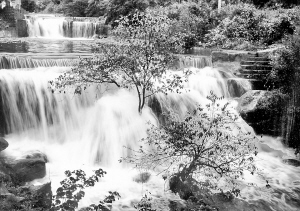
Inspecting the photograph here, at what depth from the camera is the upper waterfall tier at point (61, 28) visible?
70.4ft

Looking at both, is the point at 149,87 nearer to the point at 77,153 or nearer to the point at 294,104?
the point at 77,153

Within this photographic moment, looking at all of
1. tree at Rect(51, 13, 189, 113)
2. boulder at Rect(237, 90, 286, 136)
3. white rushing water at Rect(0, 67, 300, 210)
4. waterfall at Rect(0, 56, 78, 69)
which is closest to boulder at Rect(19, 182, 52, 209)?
white rushing water at Rect(0, 67, 300, 210)

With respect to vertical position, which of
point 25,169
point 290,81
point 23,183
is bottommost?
point 23,183

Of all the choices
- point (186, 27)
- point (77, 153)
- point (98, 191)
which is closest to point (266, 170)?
point (98, 191)

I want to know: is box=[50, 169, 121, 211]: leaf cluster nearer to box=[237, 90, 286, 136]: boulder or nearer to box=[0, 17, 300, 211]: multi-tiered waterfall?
box=[0, 17, 300, 211]: multi-tiered waterfall

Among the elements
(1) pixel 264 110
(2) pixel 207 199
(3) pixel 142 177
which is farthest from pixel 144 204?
(1) pixel 264 110

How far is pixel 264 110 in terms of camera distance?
1116 cm

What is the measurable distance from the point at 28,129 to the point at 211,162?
5.66 m

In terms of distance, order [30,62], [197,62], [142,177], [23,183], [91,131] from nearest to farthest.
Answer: [23,183]
[142,177]
[91,131]
[30,62]
[197,62]

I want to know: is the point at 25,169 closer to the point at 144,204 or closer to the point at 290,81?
the point at 144,204

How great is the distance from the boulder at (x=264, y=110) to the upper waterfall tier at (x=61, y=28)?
45.7 ft

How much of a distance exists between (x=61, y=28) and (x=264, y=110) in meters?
15.9

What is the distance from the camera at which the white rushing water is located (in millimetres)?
8336

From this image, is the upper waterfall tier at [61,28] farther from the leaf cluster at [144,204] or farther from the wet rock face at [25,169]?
the leaf cluster at [144,204]
